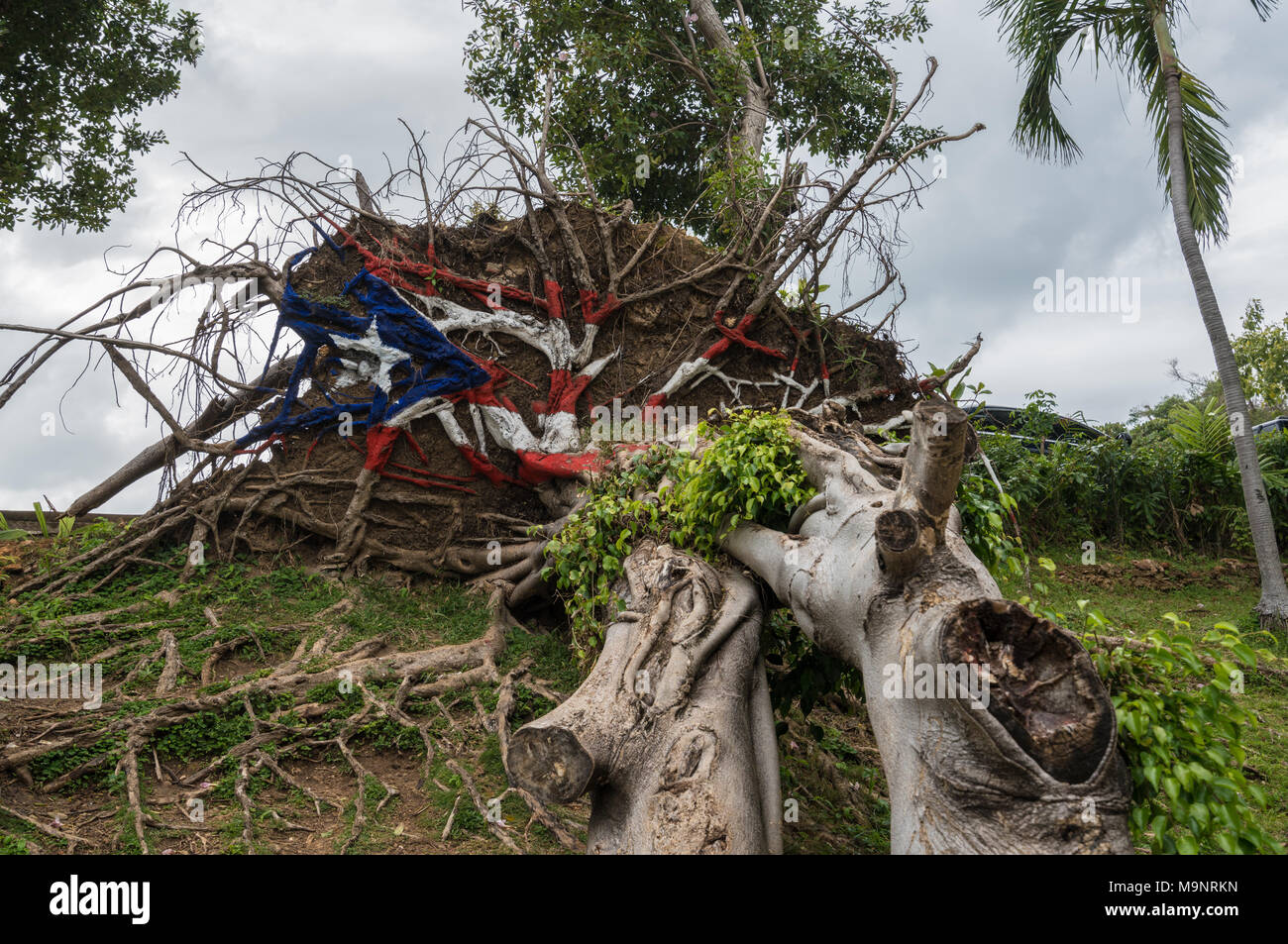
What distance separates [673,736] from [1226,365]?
10.1 meters

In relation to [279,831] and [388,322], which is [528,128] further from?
[279,831]

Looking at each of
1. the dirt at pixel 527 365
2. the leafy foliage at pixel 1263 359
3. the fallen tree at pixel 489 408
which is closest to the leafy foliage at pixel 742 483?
the fallen tree at pixel 489 408

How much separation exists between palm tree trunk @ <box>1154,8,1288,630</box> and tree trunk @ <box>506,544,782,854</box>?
8314 millimetres

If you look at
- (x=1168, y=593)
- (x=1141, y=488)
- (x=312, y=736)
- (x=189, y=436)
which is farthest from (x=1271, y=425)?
(x=189, y=436)

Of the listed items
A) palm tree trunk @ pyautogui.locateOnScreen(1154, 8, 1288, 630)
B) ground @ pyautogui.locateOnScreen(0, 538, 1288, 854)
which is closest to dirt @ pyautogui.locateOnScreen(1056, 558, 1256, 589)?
palm tree trunk @ pyautogui.locateOnScreen(1154, 8, 1288, 630)

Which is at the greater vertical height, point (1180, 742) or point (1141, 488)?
point (1141, 488)

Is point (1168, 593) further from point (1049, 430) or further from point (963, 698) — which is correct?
point (963, 698)

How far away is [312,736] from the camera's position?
5852 mm

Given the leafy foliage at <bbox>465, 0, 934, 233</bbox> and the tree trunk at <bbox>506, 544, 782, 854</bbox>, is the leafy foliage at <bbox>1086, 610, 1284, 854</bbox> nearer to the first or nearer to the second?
the tree trunk at <bbox>506, 544, 782, 854</bbox>

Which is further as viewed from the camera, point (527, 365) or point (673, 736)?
point (527, 365)

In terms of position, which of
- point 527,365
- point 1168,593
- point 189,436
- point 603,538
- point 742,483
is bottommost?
point 1168,593

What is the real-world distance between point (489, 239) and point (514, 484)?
2.93 metres

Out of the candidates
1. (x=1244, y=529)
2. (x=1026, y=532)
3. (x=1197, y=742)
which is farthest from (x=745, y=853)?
(x=1244, y=529)

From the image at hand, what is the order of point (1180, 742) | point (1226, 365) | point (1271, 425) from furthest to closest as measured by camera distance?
point (1271, 425) → point (1226, 365) → point (1180, 742)
